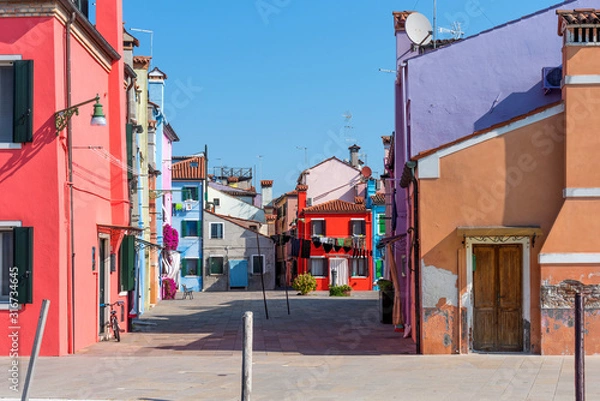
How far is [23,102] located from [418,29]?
12092 millimetres

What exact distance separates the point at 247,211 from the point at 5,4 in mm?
57985

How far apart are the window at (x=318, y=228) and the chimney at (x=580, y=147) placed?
4437 centimetres

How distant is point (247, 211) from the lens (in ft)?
244

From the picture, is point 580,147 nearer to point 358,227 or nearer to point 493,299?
point 493,299

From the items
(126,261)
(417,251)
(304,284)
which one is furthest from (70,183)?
(304,284)

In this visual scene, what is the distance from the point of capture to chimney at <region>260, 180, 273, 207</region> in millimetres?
90000

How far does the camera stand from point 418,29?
24547 mm

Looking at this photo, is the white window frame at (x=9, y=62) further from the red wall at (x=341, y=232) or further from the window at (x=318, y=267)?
the red wall at (x=341, y=232)

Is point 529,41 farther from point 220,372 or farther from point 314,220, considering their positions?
point 314,220

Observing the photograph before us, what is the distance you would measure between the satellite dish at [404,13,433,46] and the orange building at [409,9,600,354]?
7.59 meters

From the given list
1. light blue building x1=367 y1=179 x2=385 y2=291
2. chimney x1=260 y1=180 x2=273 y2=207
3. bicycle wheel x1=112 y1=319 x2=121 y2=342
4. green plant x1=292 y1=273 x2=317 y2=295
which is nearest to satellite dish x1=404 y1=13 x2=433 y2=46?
Result: bicycle wheel x1=112 y1=319 x2=121 y2=342

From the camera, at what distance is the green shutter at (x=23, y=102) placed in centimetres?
1662

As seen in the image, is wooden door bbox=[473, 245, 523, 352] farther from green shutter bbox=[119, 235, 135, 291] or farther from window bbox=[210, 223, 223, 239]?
window bbox=[210, 223, 223, 239]

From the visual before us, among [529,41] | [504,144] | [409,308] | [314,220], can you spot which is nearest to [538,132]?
[504,144]
